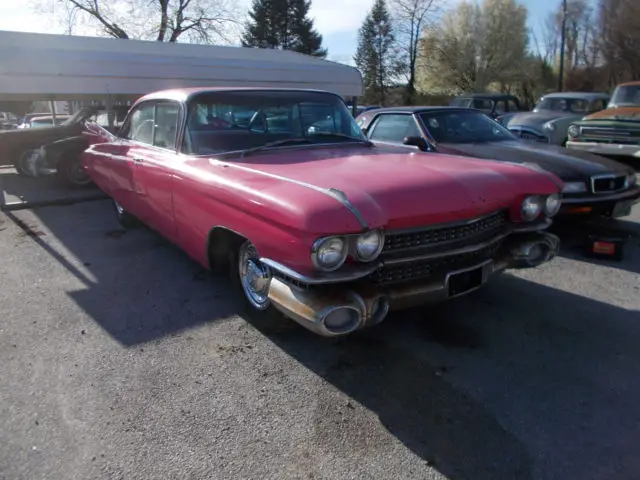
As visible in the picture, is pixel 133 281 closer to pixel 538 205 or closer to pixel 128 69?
pixel 538 205

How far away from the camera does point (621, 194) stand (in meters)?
5.43

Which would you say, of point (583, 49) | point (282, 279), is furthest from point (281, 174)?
point (583, 49)

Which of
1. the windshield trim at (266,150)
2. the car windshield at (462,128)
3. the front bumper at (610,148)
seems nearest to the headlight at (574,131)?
the front bumper at (610,148)

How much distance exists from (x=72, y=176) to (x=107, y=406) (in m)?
8.07

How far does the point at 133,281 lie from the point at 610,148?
9.18 m

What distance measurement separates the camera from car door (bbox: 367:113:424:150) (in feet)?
21.0

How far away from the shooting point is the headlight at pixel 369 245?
8.42 ft

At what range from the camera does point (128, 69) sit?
10.3 metres

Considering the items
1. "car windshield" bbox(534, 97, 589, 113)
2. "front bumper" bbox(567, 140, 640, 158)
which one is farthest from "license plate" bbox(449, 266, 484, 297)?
"car windshield" bbox(534, 97, 589, 113)

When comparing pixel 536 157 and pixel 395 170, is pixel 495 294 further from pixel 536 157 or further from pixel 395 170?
pixel 536 157

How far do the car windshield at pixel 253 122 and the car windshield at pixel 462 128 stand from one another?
2.30 m

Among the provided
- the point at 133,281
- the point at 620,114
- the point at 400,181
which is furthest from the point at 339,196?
the point at 620,114

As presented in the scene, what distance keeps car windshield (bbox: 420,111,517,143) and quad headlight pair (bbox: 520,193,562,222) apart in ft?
9.25

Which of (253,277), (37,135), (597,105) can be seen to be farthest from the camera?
(597,105)
